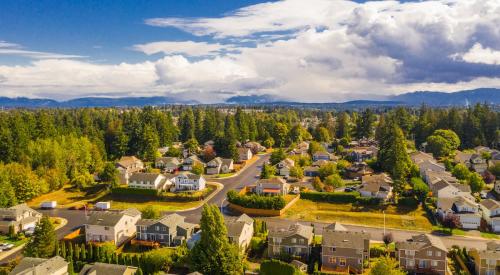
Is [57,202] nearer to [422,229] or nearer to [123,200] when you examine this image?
[123,200]

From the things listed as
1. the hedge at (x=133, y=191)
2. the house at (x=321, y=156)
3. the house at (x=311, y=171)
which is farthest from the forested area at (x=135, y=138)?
the house at (x=311, y=171)

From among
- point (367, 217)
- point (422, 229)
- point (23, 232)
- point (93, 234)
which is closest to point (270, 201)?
point (367, 217)

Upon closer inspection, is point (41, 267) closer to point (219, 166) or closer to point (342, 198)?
point (342, 198)

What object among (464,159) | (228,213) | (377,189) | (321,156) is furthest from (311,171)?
(464,159)

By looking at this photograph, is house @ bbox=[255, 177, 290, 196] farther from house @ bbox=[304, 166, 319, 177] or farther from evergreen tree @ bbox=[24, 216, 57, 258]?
evergreen tree @ bbox=[24, 216, 57, 258]

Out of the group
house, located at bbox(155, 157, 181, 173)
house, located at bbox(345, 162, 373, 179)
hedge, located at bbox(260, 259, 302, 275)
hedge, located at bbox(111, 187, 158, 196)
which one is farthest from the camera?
house, located at bbox(155, 157, 181, 173)

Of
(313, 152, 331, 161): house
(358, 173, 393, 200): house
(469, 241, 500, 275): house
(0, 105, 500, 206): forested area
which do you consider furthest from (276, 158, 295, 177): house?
(469, 241, 500, 275): house
